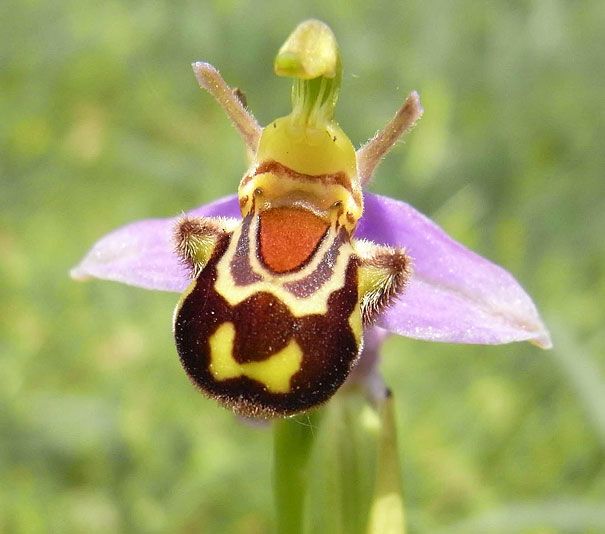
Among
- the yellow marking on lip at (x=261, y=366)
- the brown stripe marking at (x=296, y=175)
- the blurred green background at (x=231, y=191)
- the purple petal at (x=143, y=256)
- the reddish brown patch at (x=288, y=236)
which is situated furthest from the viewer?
the blurred green background at (x=231, y=191)

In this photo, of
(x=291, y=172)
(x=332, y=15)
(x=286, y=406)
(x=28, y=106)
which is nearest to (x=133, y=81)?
(x=28, y=106)

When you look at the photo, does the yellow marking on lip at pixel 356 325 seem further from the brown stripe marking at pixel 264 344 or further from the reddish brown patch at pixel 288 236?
the reddish brown patch at pixel 288 236

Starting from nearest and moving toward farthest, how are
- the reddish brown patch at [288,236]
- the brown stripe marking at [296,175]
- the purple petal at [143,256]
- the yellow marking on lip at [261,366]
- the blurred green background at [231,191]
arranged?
the yellow marking on lip at [261,366]
the reddish brown patch at [288,236]
the brown stripe marking at [296,175]
the purple petal at [143,256]
the blurred green background at [231,191]

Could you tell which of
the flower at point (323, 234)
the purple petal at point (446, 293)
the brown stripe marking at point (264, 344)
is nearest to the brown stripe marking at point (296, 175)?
the flower at point (323, 234)

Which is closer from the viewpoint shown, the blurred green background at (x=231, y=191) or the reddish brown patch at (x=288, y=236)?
A: the reddish brown patch at (x=288, y=236)

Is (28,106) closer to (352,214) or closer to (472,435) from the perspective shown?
(472,435)

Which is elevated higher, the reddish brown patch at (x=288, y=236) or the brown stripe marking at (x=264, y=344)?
the reddish brown patch at (x=288, y=236)

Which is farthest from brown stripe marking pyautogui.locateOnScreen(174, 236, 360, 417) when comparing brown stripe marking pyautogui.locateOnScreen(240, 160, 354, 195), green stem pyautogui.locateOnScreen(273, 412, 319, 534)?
brown stripe marking pyautogui.locateOnScreen(240, 160, 354, 195)

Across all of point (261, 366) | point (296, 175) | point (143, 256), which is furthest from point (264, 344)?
point (143, 256)
